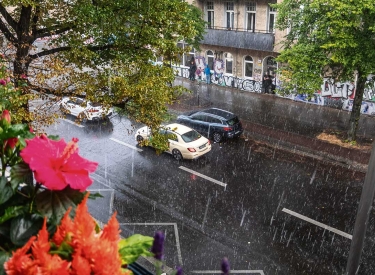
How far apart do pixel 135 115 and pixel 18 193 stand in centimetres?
917

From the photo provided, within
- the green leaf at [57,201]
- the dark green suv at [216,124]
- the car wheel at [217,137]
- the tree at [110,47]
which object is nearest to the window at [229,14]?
the dark green suv at [216,124]

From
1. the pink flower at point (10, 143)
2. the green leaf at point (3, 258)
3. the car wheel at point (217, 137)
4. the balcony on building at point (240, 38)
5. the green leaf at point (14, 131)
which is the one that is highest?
the green leaf at point (14, 131)

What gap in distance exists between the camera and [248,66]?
95.5 feet

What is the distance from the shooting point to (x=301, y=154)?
18.8 m

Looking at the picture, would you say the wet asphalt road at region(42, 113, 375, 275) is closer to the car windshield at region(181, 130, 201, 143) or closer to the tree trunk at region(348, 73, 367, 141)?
the car windshield at region(181, 130, 201, 143)

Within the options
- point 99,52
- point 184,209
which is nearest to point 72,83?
point 99,52

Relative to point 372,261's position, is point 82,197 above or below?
above

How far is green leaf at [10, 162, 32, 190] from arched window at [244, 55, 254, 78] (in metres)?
27.3

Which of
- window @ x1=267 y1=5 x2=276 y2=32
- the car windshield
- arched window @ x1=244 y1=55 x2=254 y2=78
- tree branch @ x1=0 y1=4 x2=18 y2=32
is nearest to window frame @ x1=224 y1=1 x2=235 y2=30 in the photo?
arched window @ x1=244 y1=55 x2=254 y2=78

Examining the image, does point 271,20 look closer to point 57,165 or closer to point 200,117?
point 200,117

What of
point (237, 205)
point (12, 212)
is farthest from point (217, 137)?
point (12, 212)

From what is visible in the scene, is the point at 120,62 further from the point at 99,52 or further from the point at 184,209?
the point at 184,209

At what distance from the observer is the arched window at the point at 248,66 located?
28.8 meters

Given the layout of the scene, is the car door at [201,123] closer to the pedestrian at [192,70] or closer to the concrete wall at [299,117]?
the concrete wall at [299,117]
